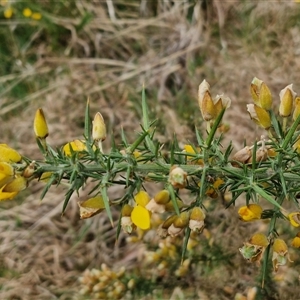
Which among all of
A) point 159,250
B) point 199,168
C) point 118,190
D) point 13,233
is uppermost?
point 199,168

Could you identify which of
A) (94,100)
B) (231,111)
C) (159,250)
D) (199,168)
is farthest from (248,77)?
(199,168)

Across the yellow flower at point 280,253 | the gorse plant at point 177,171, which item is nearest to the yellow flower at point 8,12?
the gorse plant at point 177,171

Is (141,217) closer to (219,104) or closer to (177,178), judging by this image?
(177,178)

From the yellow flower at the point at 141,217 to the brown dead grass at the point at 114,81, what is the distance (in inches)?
45.2

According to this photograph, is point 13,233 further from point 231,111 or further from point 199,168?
point 199,168

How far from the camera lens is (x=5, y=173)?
709 millimetres

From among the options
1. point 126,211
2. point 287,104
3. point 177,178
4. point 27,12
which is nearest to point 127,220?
point 126,211

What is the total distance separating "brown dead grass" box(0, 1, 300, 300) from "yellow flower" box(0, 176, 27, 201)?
1.22 m

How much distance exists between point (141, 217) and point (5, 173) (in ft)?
0.73

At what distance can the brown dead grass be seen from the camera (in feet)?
6.79

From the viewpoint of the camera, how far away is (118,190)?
81.6 inches

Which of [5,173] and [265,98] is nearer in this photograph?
[5,173]

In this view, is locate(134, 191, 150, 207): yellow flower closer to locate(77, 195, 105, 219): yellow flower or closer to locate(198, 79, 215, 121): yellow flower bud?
locate(77, 195, 105, 219): yellow flower

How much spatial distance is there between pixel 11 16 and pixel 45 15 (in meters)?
0.23
